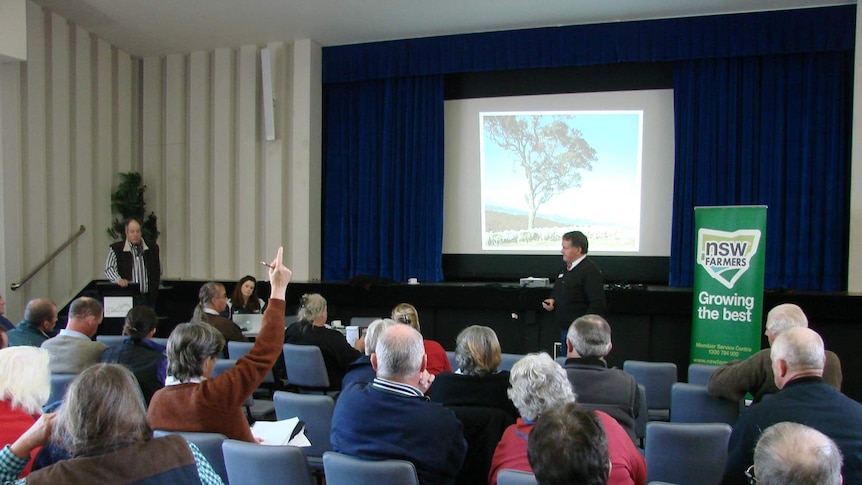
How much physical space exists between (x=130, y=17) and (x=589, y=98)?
5.57 meters

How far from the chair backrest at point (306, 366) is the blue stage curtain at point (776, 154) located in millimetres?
4486

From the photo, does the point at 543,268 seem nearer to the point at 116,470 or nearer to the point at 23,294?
the point at 23,294

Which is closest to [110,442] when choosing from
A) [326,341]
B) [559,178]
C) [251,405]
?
[251,405]

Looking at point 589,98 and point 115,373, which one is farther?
point 589,98

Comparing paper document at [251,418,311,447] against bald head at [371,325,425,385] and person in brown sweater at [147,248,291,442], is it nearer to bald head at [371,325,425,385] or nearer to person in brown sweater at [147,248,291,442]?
person in brown sweater at [147,248,291,442]

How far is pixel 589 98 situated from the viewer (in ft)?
24.4

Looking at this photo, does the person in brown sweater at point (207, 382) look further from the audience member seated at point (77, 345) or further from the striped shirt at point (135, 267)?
the striped shirt at point (135, 267)

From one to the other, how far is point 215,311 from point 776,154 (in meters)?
5.92

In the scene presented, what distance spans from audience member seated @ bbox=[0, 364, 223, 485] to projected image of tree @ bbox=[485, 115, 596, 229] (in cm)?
640

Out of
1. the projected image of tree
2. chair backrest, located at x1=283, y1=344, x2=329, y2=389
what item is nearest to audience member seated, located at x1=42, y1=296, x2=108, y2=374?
chair backrest, located at x1=283, y1=344, x2=329, y2=389

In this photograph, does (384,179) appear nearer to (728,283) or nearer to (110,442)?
(728,283)

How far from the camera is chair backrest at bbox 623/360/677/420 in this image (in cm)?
373

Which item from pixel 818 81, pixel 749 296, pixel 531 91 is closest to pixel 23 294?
pixel 531 91

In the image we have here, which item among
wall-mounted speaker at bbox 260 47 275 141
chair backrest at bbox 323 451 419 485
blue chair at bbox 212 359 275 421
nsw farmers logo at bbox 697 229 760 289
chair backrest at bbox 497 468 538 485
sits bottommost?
blue chair at bbox 212 359 275 421
